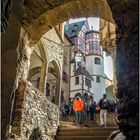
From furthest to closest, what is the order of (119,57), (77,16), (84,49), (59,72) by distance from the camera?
(84,49), (59,72), (77,16), (119,57)

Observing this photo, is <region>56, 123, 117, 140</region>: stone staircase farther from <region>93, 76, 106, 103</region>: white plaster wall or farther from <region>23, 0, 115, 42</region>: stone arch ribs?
<region>93, 76, 106, 103</region>: white plaster wall

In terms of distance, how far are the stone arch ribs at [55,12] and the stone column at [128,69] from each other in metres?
4.95

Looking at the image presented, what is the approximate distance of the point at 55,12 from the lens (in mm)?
7820

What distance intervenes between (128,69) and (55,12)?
20.1ft

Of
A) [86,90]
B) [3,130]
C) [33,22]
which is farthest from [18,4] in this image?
[86,90]

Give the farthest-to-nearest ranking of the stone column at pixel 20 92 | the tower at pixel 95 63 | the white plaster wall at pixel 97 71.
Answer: the tower at pixel 95 63 → the white plaster wall at pixel 97 71 → the stone column at pixel 20 92

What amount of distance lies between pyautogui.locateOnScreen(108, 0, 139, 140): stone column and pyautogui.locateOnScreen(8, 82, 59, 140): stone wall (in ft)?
17.4

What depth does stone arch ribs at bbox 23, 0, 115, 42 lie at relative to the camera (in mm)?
7176

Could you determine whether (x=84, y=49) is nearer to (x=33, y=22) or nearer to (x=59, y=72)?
(x=59, y=72)

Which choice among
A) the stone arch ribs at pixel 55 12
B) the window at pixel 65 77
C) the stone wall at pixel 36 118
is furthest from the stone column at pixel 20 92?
the window at pixel 65 77

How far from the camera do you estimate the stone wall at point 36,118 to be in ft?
26.6

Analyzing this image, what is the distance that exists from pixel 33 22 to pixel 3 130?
460 cm

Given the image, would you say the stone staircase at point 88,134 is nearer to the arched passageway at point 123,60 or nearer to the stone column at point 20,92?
the stone column at point 20,92

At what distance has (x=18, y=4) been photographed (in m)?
3.16
